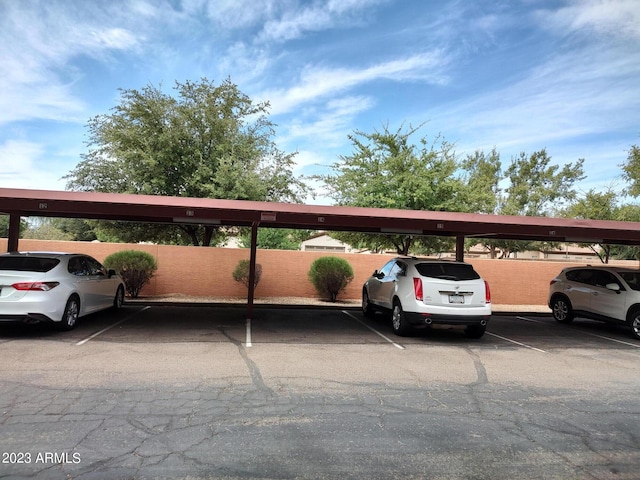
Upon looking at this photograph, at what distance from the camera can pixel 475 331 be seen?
10.4 m

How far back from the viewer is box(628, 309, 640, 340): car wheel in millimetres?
11212

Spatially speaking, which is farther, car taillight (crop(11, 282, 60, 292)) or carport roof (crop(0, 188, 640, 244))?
carport roof (crop(0, 188, 640, 244))

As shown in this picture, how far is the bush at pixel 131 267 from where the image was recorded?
16.7m

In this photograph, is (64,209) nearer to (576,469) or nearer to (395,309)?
(395,309)

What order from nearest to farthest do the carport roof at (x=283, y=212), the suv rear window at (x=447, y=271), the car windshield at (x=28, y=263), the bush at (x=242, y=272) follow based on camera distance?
the car windshield at (x=28, y=263), the carport roof at (x=283, y=212), the suv rear window at (x=447, y=271), the bush at (x=242, y=272)

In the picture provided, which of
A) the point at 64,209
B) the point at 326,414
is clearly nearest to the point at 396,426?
the point at 326,414

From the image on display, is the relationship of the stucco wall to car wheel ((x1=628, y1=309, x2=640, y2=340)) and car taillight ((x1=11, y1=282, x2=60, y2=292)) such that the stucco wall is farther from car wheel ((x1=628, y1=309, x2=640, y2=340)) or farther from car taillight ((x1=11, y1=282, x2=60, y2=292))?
car taillight ((x1=11, y1=282, x2=60, y2=292))

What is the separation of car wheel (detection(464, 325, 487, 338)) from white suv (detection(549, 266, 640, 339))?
383 cm

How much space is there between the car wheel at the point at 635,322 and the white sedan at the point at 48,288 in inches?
479

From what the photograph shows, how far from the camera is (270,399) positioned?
5711 mm

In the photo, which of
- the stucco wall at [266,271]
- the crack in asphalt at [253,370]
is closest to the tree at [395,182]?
the stucco wall at [266,271]

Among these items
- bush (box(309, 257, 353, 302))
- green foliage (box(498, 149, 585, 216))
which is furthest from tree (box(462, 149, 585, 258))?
bush (box(309, 257, 353, 302))

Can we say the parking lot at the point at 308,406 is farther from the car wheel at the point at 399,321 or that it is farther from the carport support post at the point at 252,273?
the carport support post at the point at 252,273

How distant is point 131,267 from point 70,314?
739cm
